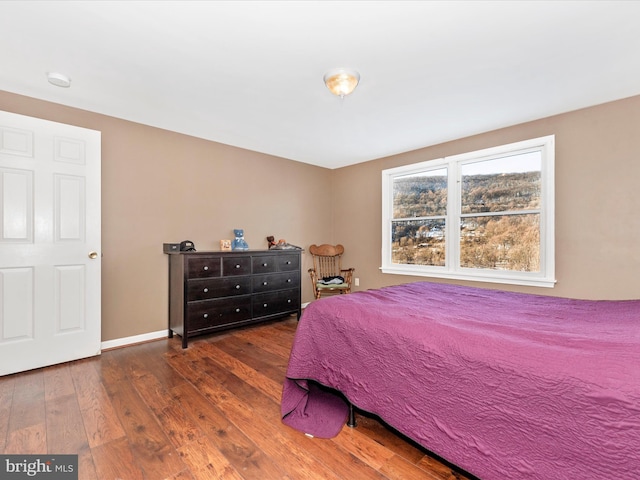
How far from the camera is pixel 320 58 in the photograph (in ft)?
6.84

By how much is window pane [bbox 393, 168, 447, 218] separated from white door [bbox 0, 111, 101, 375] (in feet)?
11.9

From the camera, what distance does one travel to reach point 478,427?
45.9 inches

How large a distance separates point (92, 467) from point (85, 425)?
439mm

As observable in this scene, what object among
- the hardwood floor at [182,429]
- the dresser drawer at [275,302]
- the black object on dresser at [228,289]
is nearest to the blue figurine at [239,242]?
the black object on dresser at [228,289]

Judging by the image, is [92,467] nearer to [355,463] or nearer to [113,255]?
[355,463]

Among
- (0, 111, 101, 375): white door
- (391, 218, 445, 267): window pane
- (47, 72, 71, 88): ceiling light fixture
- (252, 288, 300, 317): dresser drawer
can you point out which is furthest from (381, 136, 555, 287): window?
(47, 72, 71, 88): ceiling light fixture

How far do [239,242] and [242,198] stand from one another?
640 millimetres

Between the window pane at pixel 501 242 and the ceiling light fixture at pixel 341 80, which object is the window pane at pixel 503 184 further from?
the ceiling light fixture at pixel 341 80

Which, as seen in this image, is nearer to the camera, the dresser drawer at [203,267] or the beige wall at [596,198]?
the beige wall at [596,198]

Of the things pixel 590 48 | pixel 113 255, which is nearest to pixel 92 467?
pixel 113 255

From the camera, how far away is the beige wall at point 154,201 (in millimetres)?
3037

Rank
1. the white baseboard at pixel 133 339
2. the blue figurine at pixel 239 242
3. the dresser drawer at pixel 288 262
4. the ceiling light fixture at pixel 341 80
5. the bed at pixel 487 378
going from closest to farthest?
the bed at pixel 487 378 < the ceiling light fixture at pixel 341 80 < the white baseboard at pixel 133 339 < the blue figurine at pixel 239 242 < the dresser drawer at pixel 288 262

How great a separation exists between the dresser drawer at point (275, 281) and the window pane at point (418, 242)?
1.50 metres
